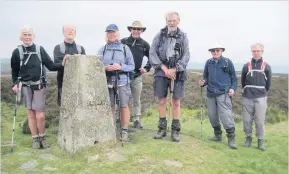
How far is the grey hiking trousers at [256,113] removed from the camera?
9820 mm

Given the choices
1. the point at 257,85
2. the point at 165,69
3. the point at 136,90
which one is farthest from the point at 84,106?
the point at 257,85

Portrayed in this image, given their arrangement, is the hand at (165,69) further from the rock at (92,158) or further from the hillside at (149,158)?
the rock at (92,158)

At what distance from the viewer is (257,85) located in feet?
32.0

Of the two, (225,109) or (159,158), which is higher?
(225,109)

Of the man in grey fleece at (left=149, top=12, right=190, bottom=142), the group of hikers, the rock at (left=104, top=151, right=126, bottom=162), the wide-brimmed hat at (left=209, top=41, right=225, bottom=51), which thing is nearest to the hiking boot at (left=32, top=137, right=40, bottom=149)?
the group of hikers

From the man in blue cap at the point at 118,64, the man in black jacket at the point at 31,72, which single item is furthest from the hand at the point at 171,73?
the man in black jacket at the point at 31,72

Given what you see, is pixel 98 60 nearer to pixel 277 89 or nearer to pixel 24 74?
pixel 24 74

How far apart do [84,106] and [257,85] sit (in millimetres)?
5000

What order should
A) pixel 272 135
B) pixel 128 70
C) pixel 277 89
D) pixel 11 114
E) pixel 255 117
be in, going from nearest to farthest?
pixel 128 70
pixel 255 117
pixel 272 135
pixel 11 114
pixel 277 89

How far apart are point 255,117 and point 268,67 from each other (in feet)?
4.91

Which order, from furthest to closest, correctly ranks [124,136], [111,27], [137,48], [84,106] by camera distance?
[137,48] → [124,136] → [111,27] → [84,106]

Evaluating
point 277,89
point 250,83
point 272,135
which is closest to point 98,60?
point 250,83

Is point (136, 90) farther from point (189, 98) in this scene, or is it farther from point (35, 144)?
point (189, 98)

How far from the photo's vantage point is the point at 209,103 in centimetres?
999
